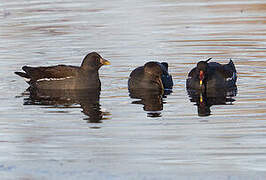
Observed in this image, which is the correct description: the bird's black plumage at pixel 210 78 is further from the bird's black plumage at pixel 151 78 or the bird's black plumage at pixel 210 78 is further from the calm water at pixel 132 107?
the bird's black plumage at pixel 151 78

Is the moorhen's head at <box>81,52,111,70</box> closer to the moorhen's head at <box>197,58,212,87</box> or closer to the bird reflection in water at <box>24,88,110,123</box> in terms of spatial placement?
the bird reflection in water at <box>24,88,110,123</box>

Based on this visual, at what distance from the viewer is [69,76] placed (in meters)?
15.6

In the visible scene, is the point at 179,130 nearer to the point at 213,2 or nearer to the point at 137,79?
the point at 137,79

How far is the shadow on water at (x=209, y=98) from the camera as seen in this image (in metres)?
12.6

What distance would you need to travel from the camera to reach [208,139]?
10.1m

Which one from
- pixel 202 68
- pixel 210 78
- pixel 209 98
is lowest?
pixel 209 98

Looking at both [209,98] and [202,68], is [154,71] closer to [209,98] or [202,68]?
[202,68]

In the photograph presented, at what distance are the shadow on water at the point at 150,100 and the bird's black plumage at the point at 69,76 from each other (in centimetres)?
100

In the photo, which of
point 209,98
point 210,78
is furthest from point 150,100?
point 210,78

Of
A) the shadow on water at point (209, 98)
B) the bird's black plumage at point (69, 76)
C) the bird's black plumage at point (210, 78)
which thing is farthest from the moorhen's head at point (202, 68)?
the bird's black plumage at point (69, 76)

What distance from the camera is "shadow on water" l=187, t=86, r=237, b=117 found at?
1262 centimetres

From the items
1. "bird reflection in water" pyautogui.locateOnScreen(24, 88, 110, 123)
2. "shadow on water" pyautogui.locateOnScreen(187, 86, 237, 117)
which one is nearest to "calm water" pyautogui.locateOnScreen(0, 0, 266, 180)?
"bird reflection in water" pyautogui.locateOnScreen(24, 88, 110, 123)

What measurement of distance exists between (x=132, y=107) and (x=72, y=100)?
1.63 meters

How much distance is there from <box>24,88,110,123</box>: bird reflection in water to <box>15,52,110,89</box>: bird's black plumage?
0.51 ft
